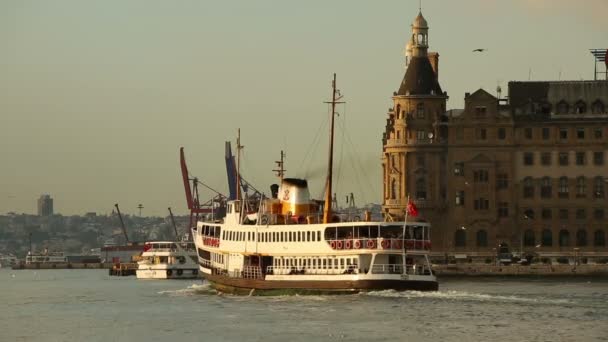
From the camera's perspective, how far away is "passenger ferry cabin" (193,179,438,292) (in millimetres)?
132375

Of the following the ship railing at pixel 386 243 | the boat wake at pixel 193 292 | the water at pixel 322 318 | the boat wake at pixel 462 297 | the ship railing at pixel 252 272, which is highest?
the ship railing at pixel 386 243

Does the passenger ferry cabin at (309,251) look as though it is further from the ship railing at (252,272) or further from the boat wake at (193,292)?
the boat wake at (193,292)

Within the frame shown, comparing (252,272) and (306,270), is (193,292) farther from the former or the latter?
(306,270)

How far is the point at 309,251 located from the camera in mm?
137500

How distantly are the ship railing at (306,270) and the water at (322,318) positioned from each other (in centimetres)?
207

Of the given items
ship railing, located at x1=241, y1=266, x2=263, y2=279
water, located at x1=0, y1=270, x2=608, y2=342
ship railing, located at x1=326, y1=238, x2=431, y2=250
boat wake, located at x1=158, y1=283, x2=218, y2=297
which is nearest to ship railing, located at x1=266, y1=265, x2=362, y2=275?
ship railing, located at x1=241, y1=266, x2=263, y2=279

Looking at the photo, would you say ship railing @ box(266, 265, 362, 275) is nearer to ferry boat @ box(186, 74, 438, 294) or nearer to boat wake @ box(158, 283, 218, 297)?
ferry boat @ box(186, 74, 438, 294)

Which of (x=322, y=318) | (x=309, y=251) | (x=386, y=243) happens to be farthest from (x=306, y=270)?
(x=322, y=318)

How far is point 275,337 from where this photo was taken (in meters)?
109

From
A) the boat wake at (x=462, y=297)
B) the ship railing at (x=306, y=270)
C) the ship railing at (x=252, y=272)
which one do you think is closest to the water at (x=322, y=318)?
the boat wake at (x=462, y=297)

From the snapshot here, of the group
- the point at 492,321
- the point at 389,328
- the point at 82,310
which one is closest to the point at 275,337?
the point at 389,328

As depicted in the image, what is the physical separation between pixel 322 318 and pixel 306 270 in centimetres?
1859

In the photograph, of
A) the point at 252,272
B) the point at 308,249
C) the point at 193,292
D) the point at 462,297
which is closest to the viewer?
the point at 462,297

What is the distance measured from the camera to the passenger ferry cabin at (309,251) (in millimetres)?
132375
